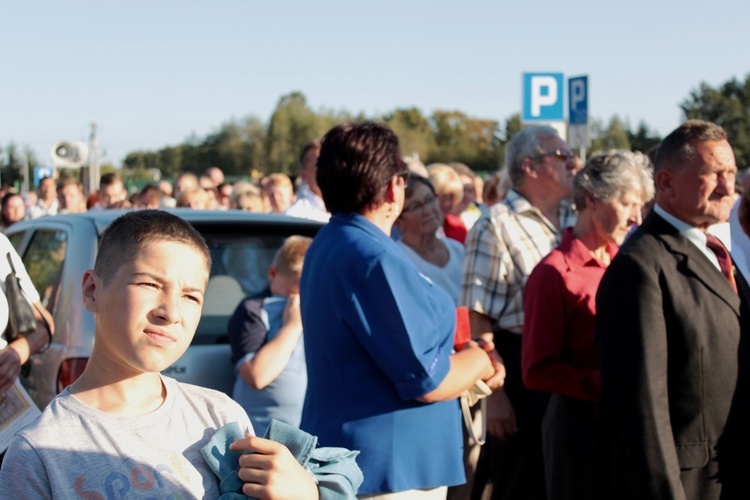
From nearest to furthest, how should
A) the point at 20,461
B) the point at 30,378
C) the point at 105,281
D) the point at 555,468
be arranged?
the point at 20,461 < the point at 105,281 < the point at 555,468 < the point at 30,378

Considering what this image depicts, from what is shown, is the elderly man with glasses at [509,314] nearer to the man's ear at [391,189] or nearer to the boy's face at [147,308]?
the man's ear at [391,189]

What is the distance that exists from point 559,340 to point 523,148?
56.0 inches

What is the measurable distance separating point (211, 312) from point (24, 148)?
67.3 meters

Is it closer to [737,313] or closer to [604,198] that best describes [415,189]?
[604,198]

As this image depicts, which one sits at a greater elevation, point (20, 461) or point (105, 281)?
point (105, 281)

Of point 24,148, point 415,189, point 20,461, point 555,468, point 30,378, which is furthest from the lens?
point 24,148

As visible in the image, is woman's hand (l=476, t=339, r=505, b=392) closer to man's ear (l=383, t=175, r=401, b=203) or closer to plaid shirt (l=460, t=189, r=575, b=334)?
man's ear (l=383, t=175, r=401, b=203)

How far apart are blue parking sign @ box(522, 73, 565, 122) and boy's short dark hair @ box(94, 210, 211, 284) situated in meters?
10.7

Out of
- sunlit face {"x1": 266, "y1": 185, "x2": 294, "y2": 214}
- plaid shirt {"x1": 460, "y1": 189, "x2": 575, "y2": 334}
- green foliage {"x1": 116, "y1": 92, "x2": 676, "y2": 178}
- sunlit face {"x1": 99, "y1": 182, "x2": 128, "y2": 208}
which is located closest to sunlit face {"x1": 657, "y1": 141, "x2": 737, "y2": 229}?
plaid shirt {"x1": 460, "y1": 189, "x2": 575, "y2": 334}

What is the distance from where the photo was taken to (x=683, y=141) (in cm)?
374

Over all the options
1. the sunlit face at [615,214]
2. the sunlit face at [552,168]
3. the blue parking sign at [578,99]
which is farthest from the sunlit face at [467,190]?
the sunlit face at [615,214]

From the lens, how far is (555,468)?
4191 mm

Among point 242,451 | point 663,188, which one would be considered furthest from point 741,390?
point 242,451

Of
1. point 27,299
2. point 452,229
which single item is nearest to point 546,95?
point 452,229
